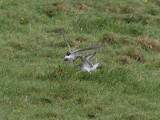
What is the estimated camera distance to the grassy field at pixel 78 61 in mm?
6180

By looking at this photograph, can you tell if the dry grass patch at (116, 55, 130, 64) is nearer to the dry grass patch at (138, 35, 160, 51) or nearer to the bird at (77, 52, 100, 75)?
the dry grass patch at (138, 35, 160, 51)

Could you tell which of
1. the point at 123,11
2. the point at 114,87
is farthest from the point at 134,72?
the point at 123,11

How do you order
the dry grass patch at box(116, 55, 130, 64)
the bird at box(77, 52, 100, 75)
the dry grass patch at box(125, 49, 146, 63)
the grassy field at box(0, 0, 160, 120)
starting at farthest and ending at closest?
the dry grass patch at box(125, 49, 146, 63) → the dry grass patch at box(116, 55, 130, 64) → the bird at box(77, 52, 100, 75) → the grassy field at box(0, 0, 160, 120)

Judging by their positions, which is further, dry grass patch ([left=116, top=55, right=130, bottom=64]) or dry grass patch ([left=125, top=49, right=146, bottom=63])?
dry grass patch ([left=125, top=49, right=146, bottom=63])

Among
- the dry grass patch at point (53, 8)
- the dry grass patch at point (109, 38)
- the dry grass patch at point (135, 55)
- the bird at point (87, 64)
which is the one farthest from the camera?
the dry grass patch at point (53, 8)

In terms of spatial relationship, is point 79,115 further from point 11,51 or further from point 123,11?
point 123,11

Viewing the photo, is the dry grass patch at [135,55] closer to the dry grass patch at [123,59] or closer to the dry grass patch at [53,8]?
the dry grass patch at [123,59]

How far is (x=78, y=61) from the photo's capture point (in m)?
8.08

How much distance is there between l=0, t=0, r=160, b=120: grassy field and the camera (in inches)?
243

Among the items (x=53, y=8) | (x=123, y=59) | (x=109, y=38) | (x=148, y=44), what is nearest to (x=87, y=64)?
(x=123, y=59)

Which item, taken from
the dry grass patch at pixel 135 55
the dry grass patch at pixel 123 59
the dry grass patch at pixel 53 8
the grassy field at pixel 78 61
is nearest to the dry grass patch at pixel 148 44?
the grassy field at pixel 78 61

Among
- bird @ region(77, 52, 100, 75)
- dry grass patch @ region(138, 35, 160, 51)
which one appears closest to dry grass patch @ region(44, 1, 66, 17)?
dry grass patch @ region(138, 35, 160, 51)

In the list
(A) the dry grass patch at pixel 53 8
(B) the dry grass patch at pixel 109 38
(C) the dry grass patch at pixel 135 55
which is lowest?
(C) the dry grass patch at pixel 135 55

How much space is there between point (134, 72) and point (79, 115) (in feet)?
7.59
